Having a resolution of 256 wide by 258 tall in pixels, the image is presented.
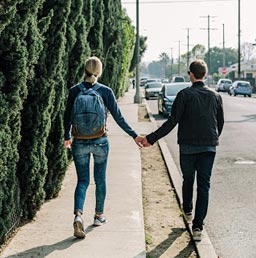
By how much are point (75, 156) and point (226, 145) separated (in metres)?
9.55

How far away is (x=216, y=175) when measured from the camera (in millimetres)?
10859

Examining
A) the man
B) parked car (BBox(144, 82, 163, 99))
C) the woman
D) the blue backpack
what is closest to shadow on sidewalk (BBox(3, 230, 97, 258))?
the woman

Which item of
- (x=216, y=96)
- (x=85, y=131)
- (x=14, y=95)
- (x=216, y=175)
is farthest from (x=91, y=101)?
(x=216, y=175)

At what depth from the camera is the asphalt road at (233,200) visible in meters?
6.46

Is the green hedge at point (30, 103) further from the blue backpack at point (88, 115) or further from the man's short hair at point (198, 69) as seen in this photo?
the man's short hair at point (198, 69)

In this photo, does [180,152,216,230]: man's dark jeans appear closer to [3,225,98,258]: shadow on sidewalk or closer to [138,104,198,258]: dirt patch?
[138,104,198,258]: dirt patch

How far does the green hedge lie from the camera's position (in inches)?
217

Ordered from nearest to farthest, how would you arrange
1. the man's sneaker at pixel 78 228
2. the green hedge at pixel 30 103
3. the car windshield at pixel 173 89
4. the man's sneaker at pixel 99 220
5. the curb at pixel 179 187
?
the green hedge at pixel 30 103
the curb at pixel 179 187
the man's sneaker at pixel 78 228
the man's sneaker at pixel 99 220
the car windshield at pixel 173 89

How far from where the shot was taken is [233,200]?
8.70 meters

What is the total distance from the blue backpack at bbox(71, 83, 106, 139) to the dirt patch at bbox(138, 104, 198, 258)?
132 centimetres

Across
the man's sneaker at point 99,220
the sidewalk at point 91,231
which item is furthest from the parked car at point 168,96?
the man's sneaker at point 99,220

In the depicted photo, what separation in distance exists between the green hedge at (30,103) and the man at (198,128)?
5.10 ft

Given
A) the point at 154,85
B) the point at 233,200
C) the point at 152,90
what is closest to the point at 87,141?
the point at 233,200

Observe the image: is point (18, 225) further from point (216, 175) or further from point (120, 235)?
point (216, 175)
